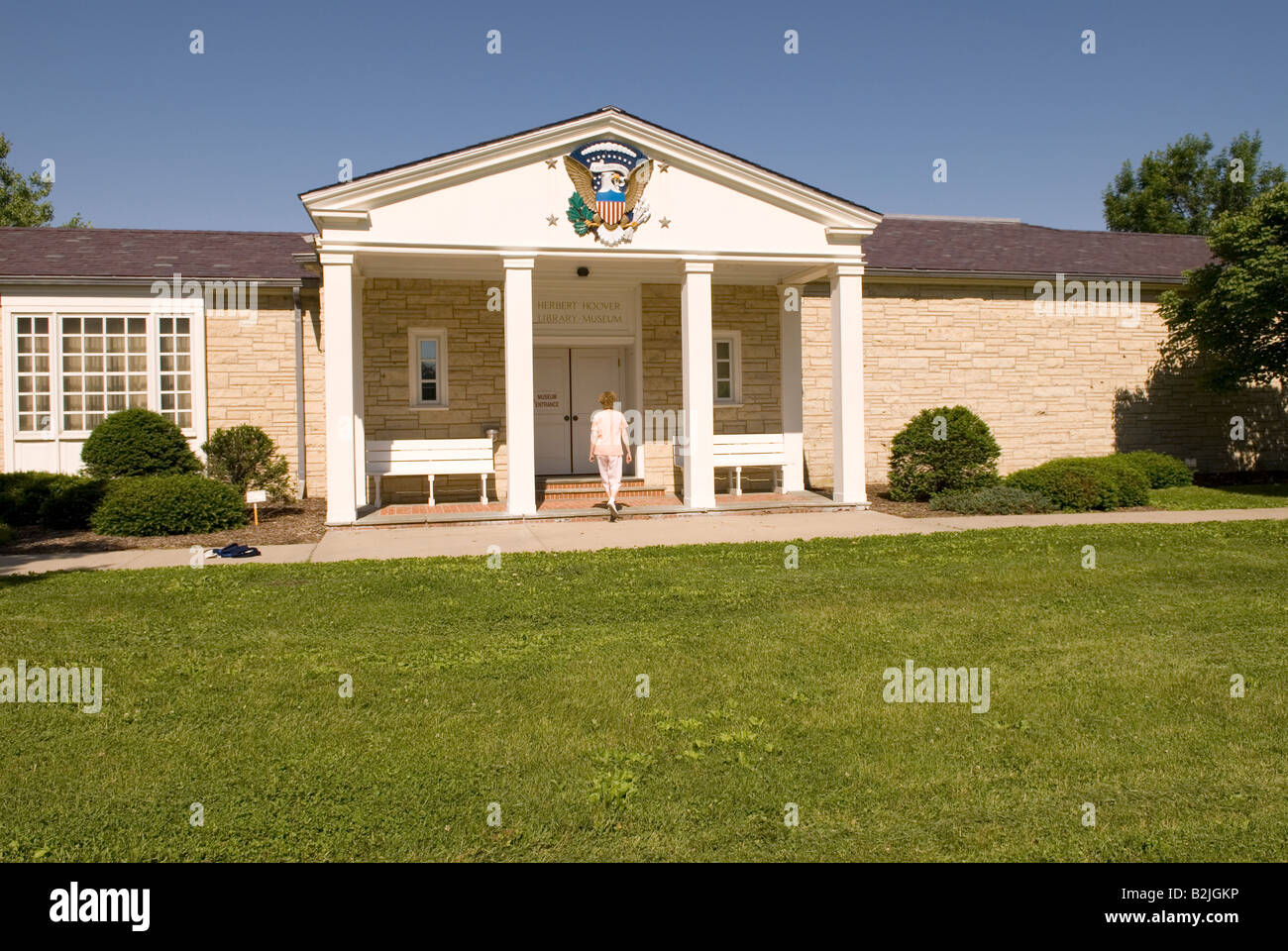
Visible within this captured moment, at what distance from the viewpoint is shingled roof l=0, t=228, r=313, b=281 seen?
1672 cm

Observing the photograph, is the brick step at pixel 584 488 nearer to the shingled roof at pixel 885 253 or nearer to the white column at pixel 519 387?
the white column at pixel 519 387

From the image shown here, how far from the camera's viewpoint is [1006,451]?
19.2 metres

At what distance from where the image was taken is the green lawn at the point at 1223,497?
1515 cm

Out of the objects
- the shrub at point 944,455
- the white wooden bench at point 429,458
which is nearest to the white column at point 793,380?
the shrub at point 944,455

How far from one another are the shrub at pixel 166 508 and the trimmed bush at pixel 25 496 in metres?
1.17

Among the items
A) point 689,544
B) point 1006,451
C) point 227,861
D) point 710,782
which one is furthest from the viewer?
point 1006,451

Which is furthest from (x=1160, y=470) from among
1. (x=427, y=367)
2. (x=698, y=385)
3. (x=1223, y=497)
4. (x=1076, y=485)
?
(x=427, y=367)

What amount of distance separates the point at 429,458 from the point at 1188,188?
1813 inches

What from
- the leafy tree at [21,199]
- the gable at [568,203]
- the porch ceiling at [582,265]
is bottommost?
the porch ceiling at [582,265]

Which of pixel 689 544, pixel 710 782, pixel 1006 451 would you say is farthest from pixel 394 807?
pixel 1006 451

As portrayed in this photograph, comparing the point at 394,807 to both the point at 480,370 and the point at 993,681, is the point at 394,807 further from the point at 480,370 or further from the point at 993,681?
the point at 480,370

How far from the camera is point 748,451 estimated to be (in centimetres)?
1661
